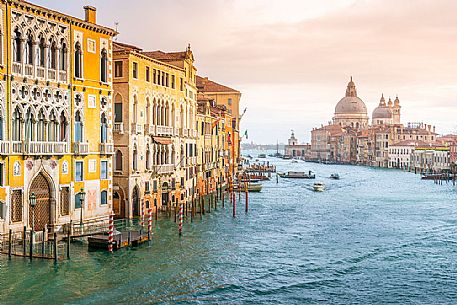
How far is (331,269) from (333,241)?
5043 mm

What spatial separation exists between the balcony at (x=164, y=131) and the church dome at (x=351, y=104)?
125 meters

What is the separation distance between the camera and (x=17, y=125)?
19141mm

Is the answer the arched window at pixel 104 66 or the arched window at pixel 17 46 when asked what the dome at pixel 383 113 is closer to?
the arched window at pixel 104 66

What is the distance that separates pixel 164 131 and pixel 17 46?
1122cm

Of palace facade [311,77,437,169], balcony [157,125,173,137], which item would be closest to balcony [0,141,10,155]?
balcony [157,125,173,137]

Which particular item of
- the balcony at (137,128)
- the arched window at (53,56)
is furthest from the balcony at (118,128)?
the arched window at (53,56)

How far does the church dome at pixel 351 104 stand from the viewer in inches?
5910

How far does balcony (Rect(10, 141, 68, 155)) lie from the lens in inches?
746

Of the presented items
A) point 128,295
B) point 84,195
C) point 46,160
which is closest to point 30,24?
point 46,160

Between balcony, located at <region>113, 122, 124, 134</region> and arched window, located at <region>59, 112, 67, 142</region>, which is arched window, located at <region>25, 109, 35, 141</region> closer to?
arched window, located at <region>59, 112, 67, 142</region>

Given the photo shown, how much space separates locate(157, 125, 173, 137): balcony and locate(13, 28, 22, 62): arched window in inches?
403

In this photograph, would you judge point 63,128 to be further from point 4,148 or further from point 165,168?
point 165,168

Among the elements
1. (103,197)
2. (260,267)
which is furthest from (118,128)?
A: (260,267)

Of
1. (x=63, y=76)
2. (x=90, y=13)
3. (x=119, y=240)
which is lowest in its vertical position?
(x=119, y=240)
